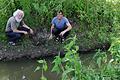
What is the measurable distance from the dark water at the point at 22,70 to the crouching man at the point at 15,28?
650 millimetres

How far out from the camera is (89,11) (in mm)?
8805

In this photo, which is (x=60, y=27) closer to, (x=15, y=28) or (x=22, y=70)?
(x=15, y=28)

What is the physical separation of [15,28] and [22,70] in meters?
1.07

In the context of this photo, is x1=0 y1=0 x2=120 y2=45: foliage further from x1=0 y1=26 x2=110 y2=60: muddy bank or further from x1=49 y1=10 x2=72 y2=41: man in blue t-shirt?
x1=49 y1=10 x2=72 y2=41: man in blue t-shirt

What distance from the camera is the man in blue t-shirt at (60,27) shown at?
830cm

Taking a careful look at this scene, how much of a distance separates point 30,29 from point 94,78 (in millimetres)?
4355

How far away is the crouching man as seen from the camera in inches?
314

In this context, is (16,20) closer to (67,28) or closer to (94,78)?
(67,28)

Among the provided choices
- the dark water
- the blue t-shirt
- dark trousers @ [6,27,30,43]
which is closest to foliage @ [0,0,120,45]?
dark trousers @ [6,27,30,43]

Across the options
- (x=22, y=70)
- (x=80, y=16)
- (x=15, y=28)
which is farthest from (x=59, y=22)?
(x=22, y=70)

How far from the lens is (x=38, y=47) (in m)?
8.17

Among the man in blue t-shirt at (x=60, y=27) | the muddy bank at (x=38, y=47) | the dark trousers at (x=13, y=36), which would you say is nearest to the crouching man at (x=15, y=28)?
the dark trousers at (x=13, y=36)

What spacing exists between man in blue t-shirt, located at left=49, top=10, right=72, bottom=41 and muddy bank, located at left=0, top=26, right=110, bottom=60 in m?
0.20

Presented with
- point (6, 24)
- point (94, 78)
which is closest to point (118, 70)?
point (94, 78)
